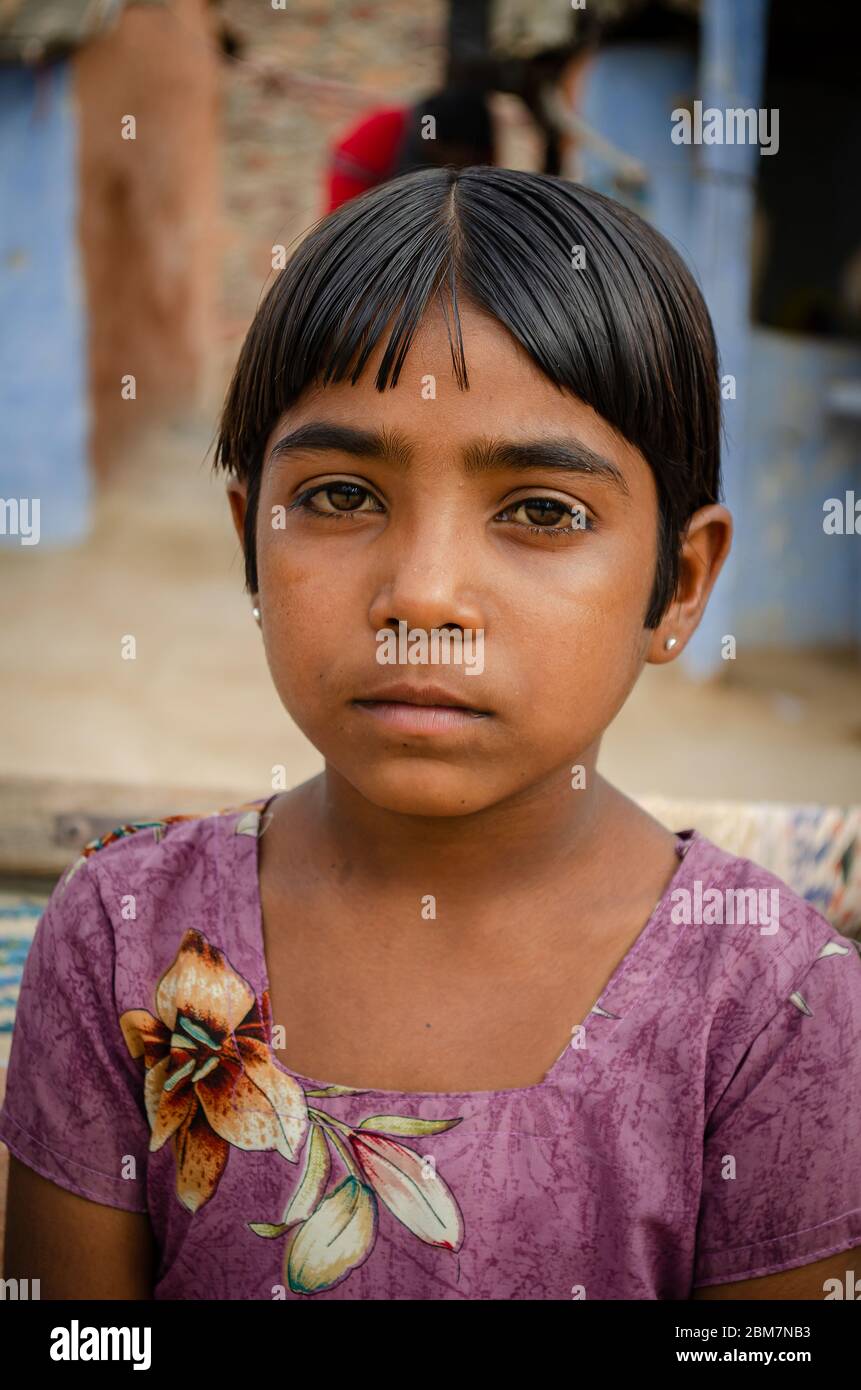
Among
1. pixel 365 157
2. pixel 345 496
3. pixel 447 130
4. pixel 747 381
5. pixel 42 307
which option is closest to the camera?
pixel 345 496

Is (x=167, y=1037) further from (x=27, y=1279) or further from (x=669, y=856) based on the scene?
(x=669, y=856)

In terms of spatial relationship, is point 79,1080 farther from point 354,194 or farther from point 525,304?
point 354,194

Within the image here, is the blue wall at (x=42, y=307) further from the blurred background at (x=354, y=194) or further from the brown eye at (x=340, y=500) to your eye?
the brown eye at (x=340, y=500)

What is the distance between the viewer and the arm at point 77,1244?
55.4 inches

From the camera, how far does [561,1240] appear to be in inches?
51.2

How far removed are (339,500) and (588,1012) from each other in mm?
575

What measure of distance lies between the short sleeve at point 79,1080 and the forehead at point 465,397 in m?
0.64

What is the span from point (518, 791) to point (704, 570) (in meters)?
0.37

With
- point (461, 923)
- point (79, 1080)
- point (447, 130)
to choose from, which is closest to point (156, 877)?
point (79, 1080)

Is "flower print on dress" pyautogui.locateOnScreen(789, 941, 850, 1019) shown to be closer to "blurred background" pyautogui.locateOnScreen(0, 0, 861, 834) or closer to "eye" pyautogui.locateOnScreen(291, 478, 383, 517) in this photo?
"eye" pyautogui.locateOnScreen(291, 478, 383, 517)

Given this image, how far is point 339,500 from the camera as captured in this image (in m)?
1.29

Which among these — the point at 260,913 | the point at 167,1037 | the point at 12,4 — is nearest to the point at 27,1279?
the point at 167,1037

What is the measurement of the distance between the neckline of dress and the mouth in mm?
334

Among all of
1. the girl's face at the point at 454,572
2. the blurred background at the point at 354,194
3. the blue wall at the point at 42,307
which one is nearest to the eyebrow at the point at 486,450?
the girl's face at the point at 454,572
